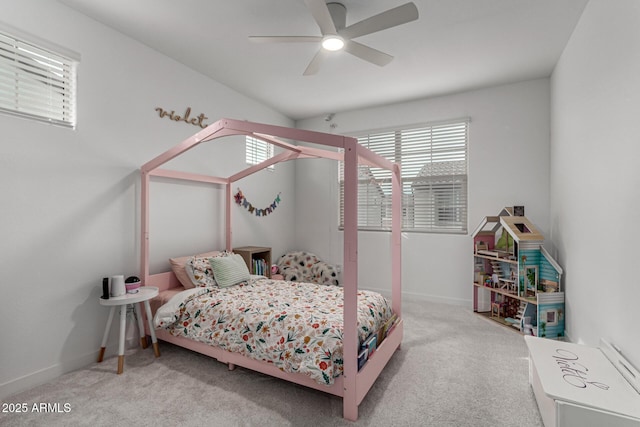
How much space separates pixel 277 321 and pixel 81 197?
6.01 feet

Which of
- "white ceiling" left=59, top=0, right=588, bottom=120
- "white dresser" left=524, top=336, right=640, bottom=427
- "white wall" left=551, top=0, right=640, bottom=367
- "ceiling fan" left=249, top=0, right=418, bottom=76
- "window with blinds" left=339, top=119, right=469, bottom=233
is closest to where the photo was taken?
"white dresser" left=524, top=336, right=640, bottom=427

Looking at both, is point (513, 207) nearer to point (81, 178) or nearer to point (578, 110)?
point (578, 110)

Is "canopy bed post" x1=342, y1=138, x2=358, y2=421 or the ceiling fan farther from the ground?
the ceiling fan

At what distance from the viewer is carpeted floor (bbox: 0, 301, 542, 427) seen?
1.80m

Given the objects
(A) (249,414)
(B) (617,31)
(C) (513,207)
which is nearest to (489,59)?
(B) (617,31)

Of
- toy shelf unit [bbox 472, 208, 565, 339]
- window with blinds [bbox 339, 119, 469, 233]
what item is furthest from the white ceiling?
toy shelf unit [bbox 472, 208, 565, 339]

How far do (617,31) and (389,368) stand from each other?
264 centimetres

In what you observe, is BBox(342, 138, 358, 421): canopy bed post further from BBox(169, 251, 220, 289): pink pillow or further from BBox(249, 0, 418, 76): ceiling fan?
BBox(169, 251, 220, 289): pink pillow

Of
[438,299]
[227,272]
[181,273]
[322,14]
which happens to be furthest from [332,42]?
[438,299]

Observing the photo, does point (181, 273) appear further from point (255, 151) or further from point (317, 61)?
point (317, 61)

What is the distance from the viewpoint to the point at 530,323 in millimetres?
3115

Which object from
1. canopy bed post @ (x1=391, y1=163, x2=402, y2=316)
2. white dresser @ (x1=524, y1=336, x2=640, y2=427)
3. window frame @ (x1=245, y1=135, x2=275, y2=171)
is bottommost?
white dresser @ (x1=524, y1=336, x2=640, y2=427)

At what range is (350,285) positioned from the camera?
1.84 m

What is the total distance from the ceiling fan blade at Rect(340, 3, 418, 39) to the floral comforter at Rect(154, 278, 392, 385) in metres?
1.95
